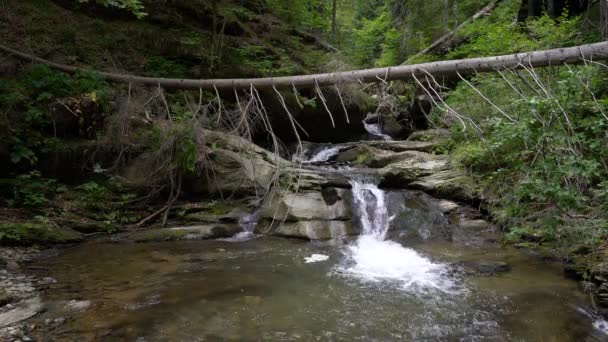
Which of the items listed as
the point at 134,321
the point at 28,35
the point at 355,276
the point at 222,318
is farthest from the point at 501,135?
the point at 28,35

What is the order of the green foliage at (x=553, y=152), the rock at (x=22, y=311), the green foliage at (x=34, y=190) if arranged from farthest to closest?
the green foliage at (x=34, y=190)
the green foliage at (x=553, y=152)
the rock at (x=22, y=311)

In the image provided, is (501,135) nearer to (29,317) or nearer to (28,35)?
(29,317)

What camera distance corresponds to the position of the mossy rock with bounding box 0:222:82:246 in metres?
7.18

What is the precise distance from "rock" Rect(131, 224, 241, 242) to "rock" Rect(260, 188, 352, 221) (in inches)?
40.0

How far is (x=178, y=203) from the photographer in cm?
997

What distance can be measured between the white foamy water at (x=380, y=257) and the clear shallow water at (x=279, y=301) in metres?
0.29

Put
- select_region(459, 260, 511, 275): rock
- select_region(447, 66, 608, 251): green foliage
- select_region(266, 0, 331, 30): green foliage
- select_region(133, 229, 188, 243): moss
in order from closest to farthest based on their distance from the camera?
select_region(447, 66, 608, 251): green foliage
select_region(459, 260, 511, 275): rock
select_region(133, 229, 188, 243): moss
select_region(266, 0, 331, 30): green foliage

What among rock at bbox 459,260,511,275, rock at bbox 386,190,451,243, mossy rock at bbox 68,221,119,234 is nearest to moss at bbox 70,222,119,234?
mossy rock at bbox 68,221,119,234

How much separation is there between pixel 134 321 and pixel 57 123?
21.0ft

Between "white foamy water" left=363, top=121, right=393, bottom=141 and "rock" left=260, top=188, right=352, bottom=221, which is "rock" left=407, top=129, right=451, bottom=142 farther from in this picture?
"rock" left=260, top=188, right=352, bottom=221

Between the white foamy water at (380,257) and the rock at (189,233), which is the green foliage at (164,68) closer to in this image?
the rock at (189,233)

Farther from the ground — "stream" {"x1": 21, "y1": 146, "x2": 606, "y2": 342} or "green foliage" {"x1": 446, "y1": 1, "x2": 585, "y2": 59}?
"green foliage" {"x1": 446, "y1": 1, "x2": 585, "y2": 59}

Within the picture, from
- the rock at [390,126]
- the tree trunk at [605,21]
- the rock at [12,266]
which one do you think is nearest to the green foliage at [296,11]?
the rock at [390,126]

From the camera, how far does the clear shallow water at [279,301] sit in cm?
491
